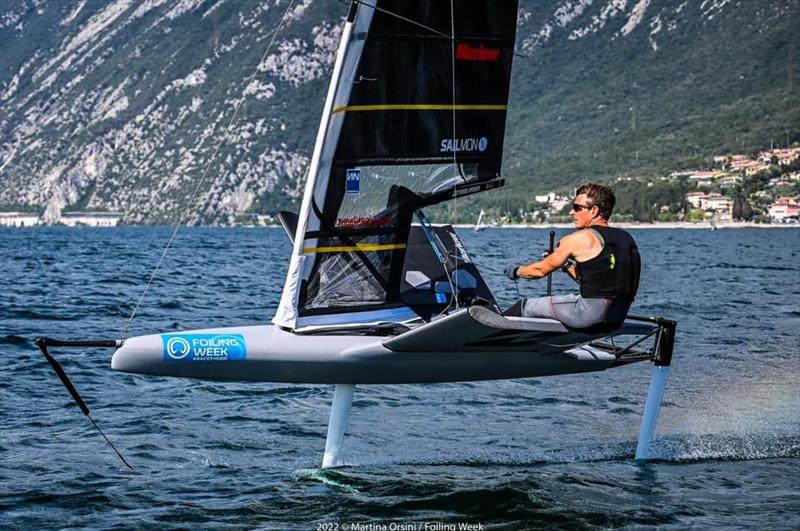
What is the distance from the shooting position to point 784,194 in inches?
6344

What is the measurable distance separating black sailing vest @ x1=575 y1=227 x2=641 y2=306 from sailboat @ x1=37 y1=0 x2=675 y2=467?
431mm

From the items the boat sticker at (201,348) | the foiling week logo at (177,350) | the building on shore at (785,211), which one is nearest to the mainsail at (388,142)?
the boat sticker at (201,348)

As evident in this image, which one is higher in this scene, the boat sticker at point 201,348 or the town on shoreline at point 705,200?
the town on shoreline at point 705,200

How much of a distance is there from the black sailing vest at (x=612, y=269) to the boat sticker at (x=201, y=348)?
285 cm

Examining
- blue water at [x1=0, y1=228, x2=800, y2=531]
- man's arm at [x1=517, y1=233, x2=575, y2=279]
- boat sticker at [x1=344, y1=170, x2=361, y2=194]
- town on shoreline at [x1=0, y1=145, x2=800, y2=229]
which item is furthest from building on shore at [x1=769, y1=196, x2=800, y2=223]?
man's arm at [x1=517, y1=233, x2=575, y2=279]

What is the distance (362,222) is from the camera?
34.1 ft

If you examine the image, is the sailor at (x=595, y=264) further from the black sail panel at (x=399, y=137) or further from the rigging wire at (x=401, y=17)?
the black sail panel at (x=399, y=137)

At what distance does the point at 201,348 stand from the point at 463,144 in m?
3.29

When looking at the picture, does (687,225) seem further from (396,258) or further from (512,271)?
(512,271)

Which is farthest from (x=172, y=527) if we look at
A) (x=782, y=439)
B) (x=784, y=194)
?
(x=784, y=194)

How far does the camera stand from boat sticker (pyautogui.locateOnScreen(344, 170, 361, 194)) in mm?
10242

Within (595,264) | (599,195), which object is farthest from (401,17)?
(595,264)

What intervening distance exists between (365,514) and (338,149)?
336 centimetres

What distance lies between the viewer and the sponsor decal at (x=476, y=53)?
10.8 m
